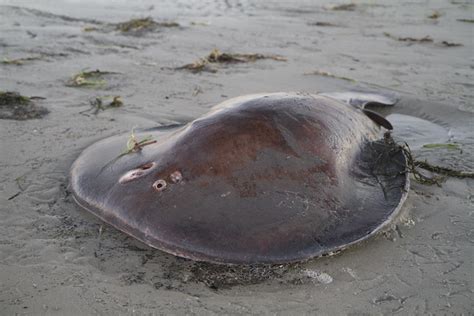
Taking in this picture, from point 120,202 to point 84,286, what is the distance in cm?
38

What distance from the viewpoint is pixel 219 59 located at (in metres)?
5.62

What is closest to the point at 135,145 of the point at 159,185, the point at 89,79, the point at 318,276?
the point at 159,185

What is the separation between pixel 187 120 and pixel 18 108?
4.56ft

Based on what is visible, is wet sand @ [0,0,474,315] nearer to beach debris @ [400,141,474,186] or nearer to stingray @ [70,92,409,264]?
beach debris @ [400,141,474,186]

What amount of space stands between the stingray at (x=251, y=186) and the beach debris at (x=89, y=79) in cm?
224

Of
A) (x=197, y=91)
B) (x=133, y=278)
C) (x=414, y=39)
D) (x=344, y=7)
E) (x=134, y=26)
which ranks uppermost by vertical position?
(x=344, y=7)

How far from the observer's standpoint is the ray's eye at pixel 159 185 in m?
2.06

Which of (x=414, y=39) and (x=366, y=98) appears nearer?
(x=366, y=98)

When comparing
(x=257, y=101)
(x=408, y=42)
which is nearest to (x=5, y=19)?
(x=408, y=42)

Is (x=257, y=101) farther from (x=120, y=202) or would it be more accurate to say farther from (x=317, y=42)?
(x=317, y=42)

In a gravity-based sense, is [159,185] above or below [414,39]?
below

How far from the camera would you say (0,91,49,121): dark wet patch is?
378cm

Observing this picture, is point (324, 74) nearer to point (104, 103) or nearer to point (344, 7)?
point (104, 103)

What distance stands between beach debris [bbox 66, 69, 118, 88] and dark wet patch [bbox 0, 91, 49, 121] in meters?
0.60
